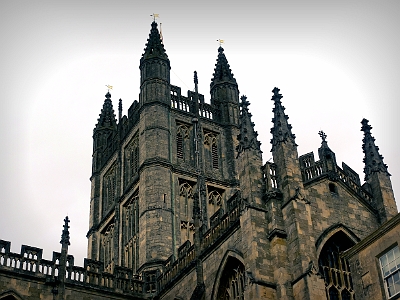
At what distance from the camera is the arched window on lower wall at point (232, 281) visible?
89.8ft

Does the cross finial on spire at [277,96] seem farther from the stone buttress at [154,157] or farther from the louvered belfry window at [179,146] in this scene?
the louvered belfry window at [179,146]

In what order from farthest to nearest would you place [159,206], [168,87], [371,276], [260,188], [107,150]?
1. [107,150]
2. [168,87]
3. [159,206]
4. [260,188]
5. [371,276]

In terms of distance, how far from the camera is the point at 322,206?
28156mm

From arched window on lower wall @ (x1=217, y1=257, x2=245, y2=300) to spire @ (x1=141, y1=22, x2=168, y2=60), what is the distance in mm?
22182

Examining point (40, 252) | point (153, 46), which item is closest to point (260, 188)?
point (40, 252)

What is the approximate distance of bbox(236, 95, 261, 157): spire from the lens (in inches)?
1139

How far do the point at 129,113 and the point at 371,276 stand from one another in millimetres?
29992

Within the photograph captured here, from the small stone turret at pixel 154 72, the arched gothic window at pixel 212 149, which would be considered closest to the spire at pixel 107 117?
the small stone turret at pixel 154 72

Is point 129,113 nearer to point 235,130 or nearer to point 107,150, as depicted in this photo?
point 107,150

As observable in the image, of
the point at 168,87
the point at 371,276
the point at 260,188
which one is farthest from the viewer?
the point at 168,87

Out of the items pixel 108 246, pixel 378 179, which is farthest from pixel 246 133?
pixel 108 246

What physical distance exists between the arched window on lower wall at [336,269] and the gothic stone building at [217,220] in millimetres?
44

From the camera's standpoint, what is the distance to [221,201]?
43156 millimetres

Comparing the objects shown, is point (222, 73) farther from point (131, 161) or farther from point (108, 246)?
point (108, 246)
